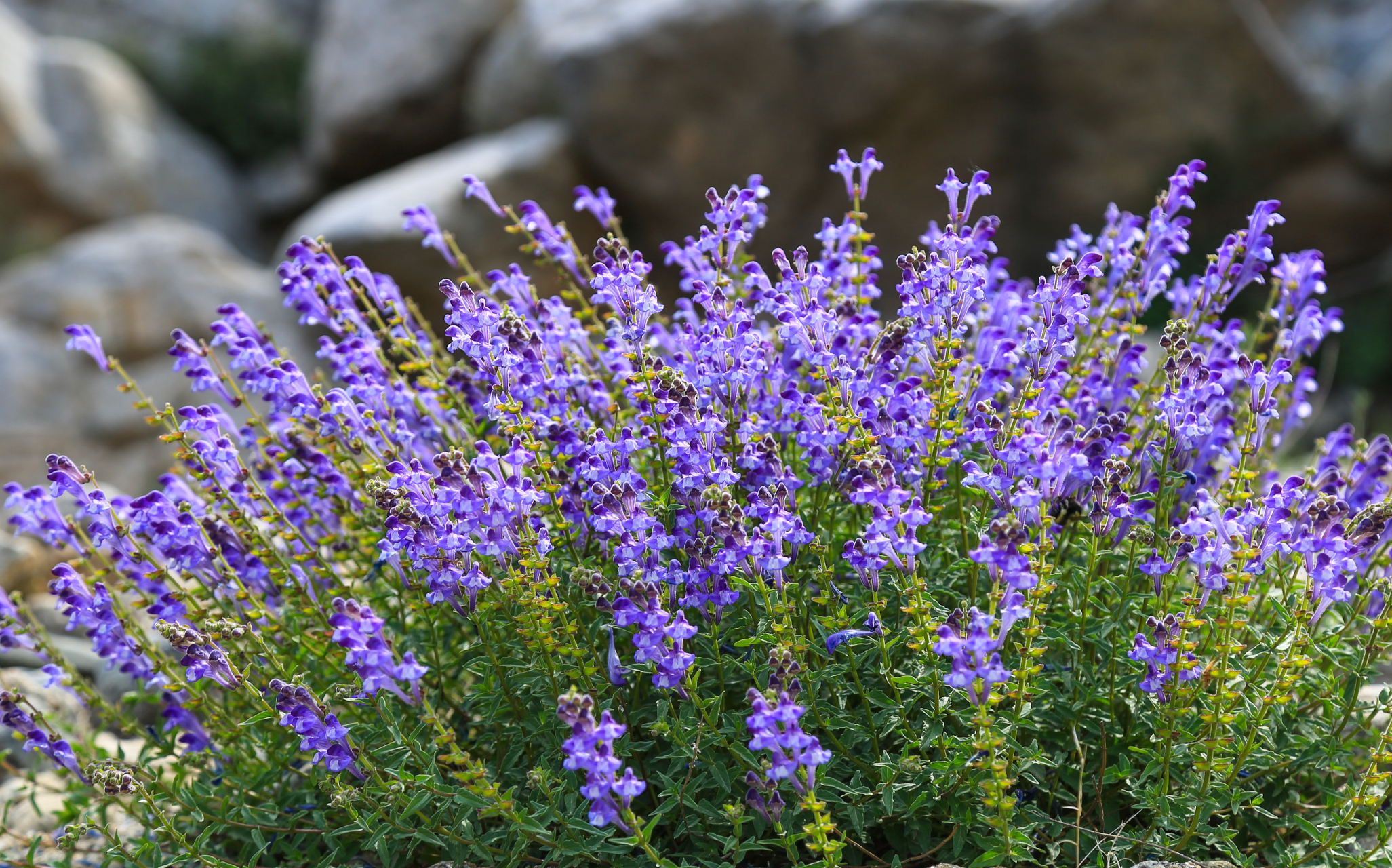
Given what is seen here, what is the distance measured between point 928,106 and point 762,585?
11365mm

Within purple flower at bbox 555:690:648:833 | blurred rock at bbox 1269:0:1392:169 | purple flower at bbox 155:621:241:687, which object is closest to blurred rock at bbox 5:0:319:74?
blurred rock at bbox 1269:0:1392:169

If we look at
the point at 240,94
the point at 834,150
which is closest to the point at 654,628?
the point at 834,150

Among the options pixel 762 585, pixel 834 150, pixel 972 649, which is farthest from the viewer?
pixel 834 150

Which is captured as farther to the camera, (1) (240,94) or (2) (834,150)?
(1) (240,94)

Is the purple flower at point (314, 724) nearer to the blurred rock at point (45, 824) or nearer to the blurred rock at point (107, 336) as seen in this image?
the blurred rock at point (45, 824)

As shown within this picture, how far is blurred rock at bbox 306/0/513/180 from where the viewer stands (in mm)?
16766

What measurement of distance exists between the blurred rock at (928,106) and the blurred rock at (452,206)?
583mm

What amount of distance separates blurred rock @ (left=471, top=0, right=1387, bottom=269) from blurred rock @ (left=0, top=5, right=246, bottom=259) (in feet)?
28.8

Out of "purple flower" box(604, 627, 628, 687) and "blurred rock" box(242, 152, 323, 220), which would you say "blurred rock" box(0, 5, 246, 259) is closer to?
"blurred rock" box(242, 152, 323, 220)

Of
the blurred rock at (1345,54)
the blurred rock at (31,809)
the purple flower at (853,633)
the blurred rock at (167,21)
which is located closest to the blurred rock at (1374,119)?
the blurred rock at (1345,54)

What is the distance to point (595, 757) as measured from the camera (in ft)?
8.33

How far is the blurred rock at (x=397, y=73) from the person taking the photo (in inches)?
660

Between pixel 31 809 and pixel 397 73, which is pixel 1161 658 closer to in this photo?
pixel 31 809

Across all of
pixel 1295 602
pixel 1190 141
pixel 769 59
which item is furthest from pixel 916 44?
pixel 1295 602
